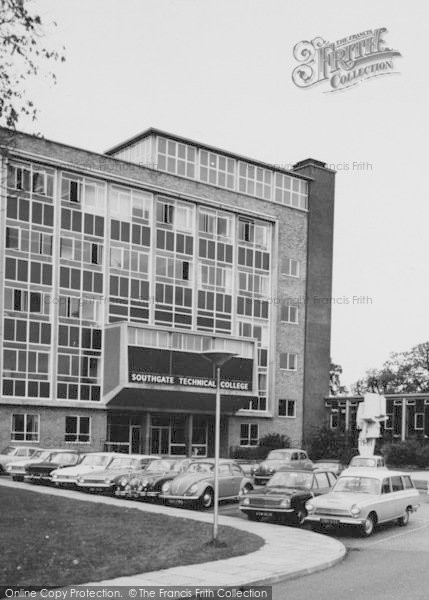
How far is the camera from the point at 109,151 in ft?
187

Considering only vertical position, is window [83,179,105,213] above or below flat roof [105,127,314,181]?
below

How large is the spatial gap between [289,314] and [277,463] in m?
24.9

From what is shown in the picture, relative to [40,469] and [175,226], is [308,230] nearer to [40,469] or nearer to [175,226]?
[175,226]

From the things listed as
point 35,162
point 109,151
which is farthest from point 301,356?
point 35,162

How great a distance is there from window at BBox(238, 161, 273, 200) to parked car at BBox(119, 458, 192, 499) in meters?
32.8

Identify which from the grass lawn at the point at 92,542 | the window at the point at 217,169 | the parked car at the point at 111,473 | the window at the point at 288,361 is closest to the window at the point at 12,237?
the window at the point at 217,169

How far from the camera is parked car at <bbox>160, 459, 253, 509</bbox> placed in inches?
891

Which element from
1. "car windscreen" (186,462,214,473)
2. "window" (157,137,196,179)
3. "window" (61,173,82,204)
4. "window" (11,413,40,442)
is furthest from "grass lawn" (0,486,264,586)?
"window" (157,137,196,179)

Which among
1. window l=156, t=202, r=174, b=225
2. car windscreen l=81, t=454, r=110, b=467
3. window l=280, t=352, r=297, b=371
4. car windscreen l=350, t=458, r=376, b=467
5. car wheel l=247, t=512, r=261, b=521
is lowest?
car windscreen l=350, t=458, r=376, b=467

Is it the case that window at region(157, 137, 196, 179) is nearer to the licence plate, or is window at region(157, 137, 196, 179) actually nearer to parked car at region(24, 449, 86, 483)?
parked car at region(24, 449, 86, 483)

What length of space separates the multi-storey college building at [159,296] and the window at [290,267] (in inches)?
5.8

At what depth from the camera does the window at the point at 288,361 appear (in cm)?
5607

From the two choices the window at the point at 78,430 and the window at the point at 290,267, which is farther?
the window at the point at 290,267

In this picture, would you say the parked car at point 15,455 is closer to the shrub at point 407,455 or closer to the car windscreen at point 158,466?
the car windscreen at point 158,466
